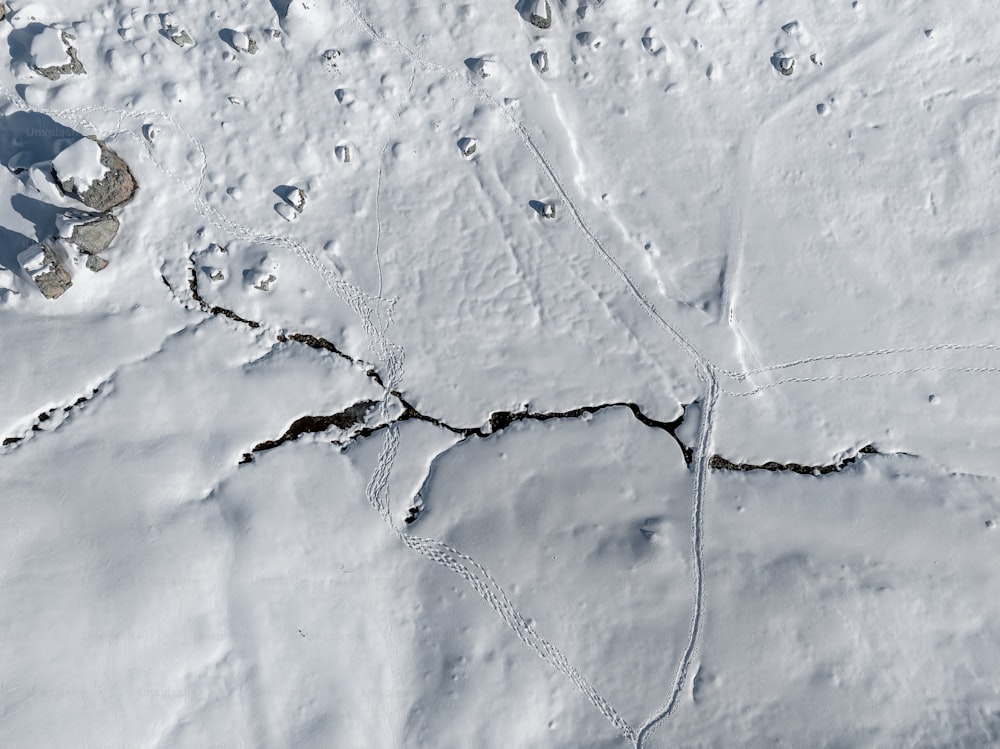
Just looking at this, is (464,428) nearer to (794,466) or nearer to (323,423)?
(323,423)

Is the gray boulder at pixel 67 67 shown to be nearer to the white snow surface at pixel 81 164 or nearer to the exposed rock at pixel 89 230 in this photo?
the white snow surface at pixel 81 164

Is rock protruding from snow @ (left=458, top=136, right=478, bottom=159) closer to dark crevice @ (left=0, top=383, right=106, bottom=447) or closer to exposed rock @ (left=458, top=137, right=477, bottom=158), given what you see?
exposed rock @ (left=458, top=137, right=477, bottom=158)

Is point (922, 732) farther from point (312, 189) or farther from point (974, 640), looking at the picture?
point (312, 189)

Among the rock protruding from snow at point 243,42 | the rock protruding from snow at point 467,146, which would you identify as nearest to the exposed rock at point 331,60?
the rock protruding from snow at point 243,42

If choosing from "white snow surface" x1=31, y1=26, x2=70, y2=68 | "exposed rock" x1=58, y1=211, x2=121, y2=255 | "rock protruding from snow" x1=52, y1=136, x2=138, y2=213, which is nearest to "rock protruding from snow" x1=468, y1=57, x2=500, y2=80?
"rock protruding from snow" x1=52, y1=136, x2=138, y2=213

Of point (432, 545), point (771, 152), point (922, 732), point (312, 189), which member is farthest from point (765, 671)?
point (312, 189)

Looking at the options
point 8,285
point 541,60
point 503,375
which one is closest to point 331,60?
point 541,60

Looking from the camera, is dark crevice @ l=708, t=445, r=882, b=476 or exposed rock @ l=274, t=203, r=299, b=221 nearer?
dark crevice @ l=708, t=445, r=882, b=476
